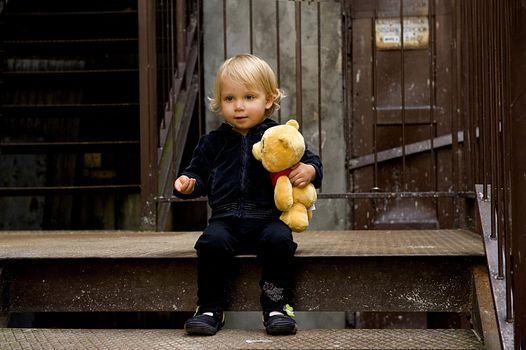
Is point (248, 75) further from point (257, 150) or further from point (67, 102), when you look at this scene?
point (67, 102)

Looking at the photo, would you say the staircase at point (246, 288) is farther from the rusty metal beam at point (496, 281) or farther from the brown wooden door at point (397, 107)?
the brown wooden door at point (397, 107)

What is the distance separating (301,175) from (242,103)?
0.34 m

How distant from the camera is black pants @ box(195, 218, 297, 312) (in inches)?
94.3

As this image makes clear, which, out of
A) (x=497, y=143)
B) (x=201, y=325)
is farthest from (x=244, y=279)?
(x=497, y=143)

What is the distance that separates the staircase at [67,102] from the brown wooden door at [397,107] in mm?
1628

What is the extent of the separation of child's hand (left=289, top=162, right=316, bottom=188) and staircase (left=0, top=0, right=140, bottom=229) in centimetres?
304

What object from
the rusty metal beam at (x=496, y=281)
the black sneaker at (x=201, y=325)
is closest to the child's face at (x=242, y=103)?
the black sneaker at (x=201, y=325)

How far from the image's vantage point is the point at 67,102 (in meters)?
6.16

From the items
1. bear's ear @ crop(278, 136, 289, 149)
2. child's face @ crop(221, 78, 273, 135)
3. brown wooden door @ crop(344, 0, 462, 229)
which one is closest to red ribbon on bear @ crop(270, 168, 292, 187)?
bear's ear @ crop(278, 136, 289, 149)

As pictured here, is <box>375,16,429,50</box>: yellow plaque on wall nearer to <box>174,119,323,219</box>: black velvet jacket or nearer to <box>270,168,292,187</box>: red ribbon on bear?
<box>174,119,323,219</box>: black velvet jacket

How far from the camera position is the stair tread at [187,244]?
259cm

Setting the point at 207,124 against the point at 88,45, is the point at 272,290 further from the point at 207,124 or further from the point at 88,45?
the point at 88,45

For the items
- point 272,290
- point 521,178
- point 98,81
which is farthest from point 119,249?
point 98,81

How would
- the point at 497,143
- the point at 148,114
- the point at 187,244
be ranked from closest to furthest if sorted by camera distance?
the point at 497,143, the point at 187,244, the point at 148,114
